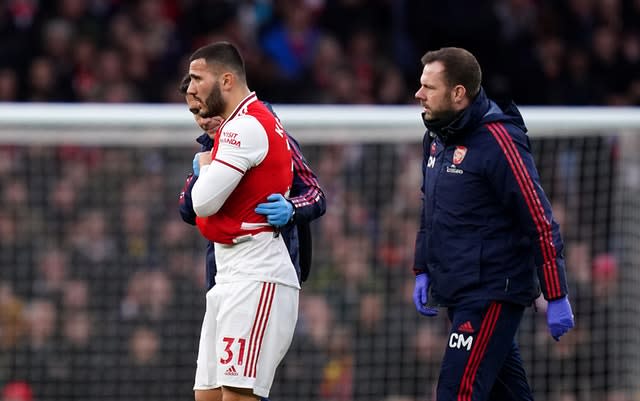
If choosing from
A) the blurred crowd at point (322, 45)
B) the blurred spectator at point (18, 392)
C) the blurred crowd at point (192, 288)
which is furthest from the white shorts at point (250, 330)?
the blurred crowd at point (322, 45)

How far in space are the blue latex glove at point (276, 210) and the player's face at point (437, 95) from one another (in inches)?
29.9

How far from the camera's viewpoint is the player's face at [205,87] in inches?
233

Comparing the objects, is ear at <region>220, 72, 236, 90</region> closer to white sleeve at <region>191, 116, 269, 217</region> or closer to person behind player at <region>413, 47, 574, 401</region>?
white sleeve at <region>191, 116, 269, 217</region>

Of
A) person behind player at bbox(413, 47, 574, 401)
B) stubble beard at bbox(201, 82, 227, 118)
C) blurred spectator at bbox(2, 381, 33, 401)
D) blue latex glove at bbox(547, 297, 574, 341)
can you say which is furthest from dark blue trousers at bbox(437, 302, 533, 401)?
blurred spectator at bbox(2, 381, 33, 401)

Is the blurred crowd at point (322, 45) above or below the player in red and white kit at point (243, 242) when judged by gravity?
above

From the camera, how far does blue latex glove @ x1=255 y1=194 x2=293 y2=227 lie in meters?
5.85

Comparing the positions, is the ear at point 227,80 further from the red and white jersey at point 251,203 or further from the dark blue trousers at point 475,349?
the dark blue trousers at point 475,349

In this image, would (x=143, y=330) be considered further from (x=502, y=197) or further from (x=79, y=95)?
(x=502, y=197)

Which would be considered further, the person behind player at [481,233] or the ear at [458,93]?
the ear at [458,93]

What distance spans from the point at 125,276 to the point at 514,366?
4118 millimetres

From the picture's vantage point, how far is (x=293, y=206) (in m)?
5.92

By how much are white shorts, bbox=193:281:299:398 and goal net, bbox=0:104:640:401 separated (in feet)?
11.2

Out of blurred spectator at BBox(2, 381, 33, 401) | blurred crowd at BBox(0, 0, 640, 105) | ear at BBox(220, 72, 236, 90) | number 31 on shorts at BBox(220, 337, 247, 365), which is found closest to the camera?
number 31 on shorts at BBox(220, 337, 247, 365)

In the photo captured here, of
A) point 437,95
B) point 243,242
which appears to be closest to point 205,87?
point 243,242
